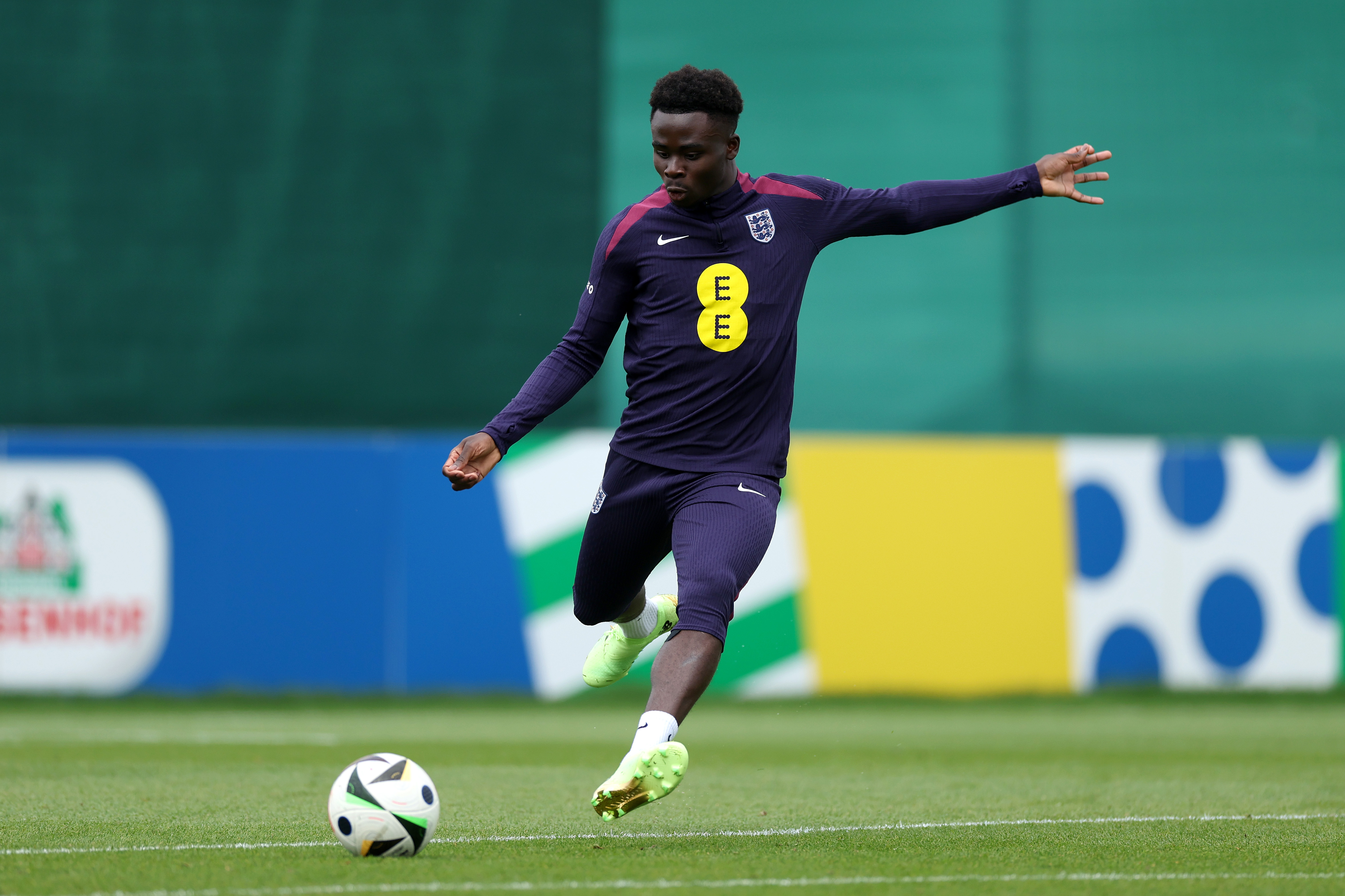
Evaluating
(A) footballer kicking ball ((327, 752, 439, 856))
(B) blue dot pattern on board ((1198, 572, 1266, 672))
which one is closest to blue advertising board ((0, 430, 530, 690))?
(B) blue dot pattern on board ((1198, 572, 1266, 672))

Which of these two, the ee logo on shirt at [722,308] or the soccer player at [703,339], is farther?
the ee logo on shirt at [722,308]

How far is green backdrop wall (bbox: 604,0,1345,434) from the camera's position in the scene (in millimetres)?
14305

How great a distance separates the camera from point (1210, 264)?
47.3ft

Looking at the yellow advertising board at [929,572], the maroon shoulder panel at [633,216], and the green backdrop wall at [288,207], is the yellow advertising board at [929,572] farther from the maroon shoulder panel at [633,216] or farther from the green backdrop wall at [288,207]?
the maroon shoulder panel at [633,216]

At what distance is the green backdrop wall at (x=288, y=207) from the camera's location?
43.8 ft

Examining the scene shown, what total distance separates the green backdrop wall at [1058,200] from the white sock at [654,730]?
9209 millimetres

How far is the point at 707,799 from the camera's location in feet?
23.0

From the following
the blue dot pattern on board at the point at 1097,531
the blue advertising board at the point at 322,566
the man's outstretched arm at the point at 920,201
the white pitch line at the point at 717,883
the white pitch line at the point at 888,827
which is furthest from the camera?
the blue dot pattern on board at the point at 1097,531

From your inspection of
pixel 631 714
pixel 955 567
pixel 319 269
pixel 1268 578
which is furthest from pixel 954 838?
pixel 319 269

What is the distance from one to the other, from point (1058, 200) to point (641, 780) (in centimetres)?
1043

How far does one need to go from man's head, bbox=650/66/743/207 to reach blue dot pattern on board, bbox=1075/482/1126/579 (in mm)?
8137

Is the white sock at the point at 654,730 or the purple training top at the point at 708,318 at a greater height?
the purple training top at the point at 708,318

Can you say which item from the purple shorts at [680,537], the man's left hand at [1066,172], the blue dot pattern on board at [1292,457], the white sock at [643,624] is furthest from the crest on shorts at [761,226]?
the blue dot pattern on board at [1292,457]

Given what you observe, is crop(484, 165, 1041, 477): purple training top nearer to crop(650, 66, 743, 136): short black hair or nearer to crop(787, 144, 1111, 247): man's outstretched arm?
crop(787, 144, 1111, 247): man's outstretched arm
